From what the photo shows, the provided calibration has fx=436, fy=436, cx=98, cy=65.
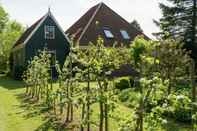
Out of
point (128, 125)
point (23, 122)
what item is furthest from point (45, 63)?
point (128, 125)

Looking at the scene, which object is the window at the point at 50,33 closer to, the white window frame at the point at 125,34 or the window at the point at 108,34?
the window at the point at 108,34

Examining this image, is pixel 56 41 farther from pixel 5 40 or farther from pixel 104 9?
pixel 5 40

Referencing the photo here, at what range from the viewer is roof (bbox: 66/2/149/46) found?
1656 inches

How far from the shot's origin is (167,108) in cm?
855

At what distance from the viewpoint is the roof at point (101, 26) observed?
1656 inches

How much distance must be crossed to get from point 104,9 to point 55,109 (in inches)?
1067

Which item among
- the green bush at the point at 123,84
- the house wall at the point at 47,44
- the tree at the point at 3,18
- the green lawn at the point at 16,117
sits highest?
the tree at the point at 3,18

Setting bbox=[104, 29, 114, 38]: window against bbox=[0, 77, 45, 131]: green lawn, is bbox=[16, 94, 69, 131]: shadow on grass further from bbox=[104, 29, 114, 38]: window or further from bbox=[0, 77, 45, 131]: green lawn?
bbox=[104, 29, 114, 38]: window

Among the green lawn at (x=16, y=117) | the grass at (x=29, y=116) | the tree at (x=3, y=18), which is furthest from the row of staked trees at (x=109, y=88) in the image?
the tree at (x=3, y=18)

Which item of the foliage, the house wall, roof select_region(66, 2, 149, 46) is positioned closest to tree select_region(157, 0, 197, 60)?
roof select_region(66, 2, 149, 46)

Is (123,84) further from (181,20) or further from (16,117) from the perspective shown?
(181,20)

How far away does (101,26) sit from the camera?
43.7 metres

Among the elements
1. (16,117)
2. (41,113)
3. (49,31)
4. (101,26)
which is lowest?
(16,117)

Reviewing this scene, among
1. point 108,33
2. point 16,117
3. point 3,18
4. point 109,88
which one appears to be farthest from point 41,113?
point 3,18
